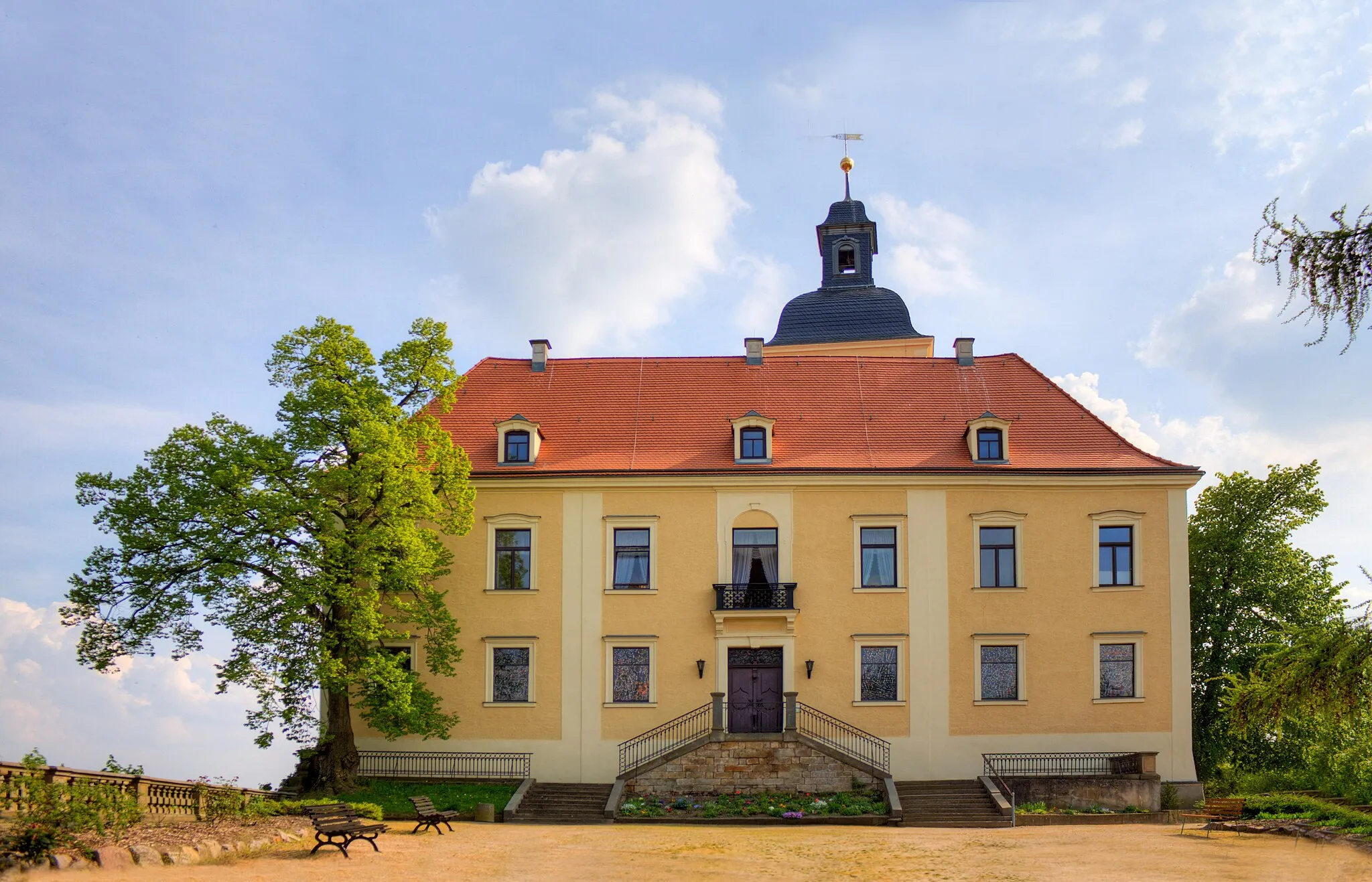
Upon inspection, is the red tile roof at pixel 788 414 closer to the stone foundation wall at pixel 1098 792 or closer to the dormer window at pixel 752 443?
the dormer window at pixel 752 443

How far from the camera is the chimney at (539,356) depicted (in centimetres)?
3136

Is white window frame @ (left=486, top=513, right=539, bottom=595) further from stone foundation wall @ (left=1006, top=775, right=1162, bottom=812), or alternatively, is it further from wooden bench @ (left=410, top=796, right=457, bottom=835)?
stone foundation wall @ (left=1006, top=775, right=1162, bottom=812)

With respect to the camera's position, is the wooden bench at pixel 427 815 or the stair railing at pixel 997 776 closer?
the wooden bench at pixel 427 815

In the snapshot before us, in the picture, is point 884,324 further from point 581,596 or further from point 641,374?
point 581,596

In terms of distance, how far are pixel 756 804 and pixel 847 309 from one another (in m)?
22.2

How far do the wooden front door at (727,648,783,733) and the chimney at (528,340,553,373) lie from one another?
914cm

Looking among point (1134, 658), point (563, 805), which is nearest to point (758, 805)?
point (563, 805)

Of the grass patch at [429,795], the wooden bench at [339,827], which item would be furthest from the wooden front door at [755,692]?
the wooden bench at [339,827]

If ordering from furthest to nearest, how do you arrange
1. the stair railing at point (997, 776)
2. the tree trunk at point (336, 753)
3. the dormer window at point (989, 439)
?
the dormer window at point (989, 439) < the tree trunk at point (336, 753) < the stair railing at point (997, 776)

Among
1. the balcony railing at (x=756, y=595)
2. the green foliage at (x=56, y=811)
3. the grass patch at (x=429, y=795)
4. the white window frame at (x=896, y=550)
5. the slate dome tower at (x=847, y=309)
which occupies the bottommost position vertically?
the grass patch at (x=429, y=795)

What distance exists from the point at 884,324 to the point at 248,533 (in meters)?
24.2

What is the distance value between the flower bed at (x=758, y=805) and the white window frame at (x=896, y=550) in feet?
15.9

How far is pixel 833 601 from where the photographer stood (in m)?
27.2

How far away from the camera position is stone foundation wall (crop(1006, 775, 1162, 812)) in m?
24.0
